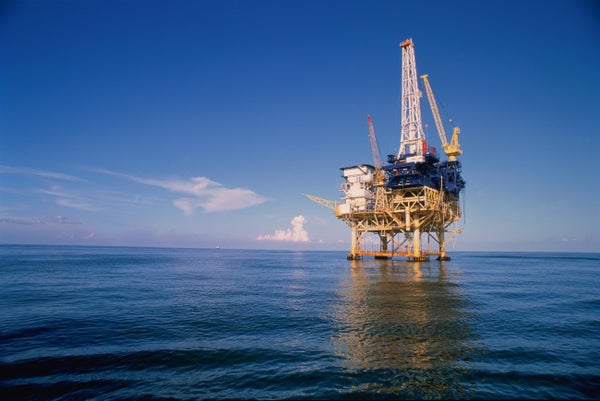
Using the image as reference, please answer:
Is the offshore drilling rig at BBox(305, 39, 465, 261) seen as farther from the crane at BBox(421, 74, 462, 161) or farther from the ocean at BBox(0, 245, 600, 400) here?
the ocean at BBox(0, 245, 600, 400)

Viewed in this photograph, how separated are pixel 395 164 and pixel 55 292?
2706 inches

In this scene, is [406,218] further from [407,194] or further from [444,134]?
[444,134]

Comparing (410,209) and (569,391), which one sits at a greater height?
(410,209)

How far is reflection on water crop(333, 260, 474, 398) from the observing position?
39.4 feet

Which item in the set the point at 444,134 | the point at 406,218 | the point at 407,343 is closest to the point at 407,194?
the point at 406,218

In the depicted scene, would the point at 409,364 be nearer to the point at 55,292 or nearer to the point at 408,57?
the point at 55,292

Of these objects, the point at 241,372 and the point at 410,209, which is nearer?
the point at 241,372

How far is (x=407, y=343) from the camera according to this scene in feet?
54.8

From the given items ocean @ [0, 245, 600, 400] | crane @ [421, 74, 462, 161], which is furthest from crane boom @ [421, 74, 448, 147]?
ocean @ [0, 245, 600, 400]

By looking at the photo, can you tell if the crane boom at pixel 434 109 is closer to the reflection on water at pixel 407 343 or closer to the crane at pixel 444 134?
the crane at pixel 444 134

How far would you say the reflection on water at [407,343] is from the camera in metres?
12.0

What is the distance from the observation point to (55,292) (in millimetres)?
33938

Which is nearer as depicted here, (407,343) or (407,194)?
(407,343)

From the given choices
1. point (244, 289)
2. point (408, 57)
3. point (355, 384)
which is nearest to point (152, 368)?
point (355, 384)
